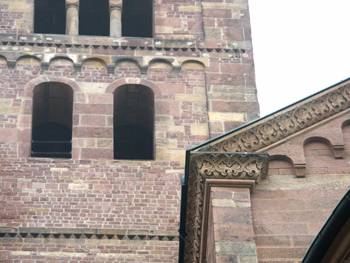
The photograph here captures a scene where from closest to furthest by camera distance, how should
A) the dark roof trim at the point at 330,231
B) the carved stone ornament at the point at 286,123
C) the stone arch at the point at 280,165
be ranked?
the dark roof trim at the point at 330,231 < the stone arch at the point at 280,165 < the carved stone ornament at the point at 286,123

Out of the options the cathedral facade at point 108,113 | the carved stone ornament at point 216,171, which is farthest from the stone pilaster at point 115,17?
the carved stone ornament at point 216,171

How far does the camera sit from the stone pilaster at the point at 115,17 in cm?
2860

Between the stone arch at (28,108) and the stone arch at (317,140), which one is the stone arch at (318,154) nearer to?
the stone arch at (317,140)

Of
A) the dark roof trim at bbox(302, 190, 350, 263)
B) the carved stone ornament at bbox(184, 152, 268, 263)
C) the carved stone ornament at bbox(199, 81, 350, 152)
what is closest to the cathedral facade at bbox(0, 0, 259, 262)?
the carved stone ornament at bbox(184, 152, 268, 263)

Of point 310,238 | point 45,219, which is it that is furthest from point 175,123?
point 310,238

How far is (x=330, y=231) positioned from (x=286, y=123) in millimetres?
5402

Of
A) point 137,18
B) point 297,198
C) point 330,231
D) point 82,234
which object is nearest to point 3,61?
point 137,18

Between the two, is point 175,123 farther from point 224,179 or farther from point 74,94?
point 224,179

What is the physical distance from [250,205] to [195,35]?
451 inches

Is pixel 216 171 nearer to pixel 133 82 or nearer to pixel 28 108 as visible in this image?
pixel 28 108

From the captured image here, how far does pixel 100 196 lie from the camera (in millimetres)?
24891

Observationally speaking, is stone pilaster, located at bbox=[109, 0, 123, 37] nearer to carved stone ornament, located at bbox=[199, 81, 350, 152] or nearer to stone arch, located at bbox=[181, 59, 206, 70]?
stone arch, located at bbox=[181, 59, 206, 70]

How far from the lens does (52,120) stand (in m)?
28.0

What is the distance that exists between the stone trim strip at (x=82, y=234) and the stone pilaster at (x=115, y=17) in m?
5.99
